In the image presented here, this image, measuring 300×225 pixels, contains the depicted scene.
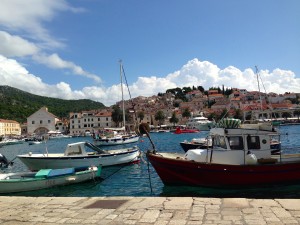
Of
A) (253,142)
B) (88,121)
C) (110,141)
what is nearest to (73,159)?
(253,142)

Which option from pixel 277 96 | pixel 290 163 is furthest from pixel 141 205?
pixel 277 96

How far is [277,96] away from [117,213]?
18850 cm

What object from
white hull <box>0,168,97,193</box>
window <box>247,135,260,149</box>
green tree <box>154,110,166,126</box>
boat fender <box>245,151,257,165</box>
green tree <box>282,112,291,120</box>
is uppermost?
green tree <box>154,110,166,126</box>

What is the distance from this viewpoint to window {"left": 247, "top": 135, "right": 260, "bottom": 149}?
1562 cm

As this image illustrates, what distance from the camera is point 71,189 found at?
58.4 feet

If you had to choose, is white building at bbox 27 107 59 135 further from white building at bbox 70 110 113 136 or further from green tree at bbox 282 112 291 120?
green tree at bbox 282 112 291 120

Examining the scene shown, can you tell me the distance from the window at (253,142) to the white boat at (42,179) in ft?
28.7

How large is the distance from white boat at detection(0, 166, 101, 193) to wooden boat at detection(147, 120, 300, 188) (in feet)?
16.0

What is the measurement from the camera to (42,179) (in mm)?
17609

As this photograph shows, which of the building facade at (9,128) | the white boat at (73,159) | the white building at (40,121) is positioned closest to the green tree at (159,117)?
the white building at (40,121)

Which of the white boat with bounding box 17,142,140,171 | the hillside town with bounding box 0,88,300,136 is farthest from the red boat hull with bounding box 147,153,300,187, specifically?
the hillside town with bounding box 0,88,300,136

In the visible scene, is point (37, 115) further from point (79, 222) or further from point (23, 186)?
point (79, 222)

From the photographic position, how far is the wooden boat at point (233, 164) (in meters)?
15.0

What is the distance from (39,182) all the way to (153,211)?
38.5ft
